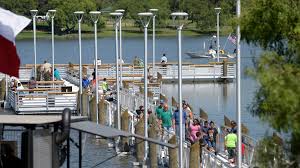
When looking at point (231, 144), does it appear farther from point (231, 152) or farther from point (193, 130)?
point (193, 130)

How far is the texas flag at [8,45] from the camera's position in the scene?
42.5 ft

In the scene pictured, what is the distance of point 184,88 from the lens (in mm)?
63000

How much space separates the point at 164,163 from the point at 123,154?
316 centimetres

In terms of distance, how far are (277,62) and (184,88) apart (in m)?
52.6

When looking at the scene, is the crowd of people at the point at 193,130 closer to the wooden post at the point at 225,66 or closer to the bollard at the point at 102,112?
the bollard at the point at 102,112

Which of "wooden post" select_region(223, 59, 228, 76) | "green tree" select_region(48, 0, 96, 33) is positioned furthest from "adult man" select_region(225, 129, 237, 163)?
"green tree" select_region(48, 0, 96, 33)

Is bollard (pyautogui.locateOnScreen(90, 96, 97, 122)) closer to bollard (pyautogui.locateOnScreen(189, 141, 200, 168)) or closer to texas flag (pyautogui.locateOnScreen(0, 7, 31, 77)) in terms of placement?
bollard (pyautogui.locateOnScreen(189, 141, 200, 168))

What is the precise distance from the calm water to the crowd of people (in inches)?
46.6

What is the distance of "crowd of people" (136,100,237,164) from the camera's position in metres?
26.2

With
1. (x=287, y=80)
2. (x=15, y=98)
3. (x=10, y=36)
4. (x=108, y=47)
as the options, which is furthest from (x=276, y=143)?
(x=108, y=47)

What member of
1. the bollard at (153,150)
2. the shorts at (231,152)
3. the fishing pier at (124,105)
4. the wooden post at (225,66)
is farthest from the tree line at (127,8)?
the shorts at (231,152)

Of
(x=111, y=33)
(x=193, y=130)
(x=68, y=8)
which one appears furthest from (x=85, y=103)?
(x=111, y=33)

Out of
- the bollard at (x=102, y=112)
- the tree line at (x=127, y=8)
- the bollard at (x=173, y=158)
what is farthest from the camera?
the tree line at (x=127, y=8)

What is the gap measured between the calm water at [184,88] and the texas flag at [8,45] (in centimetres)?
277
